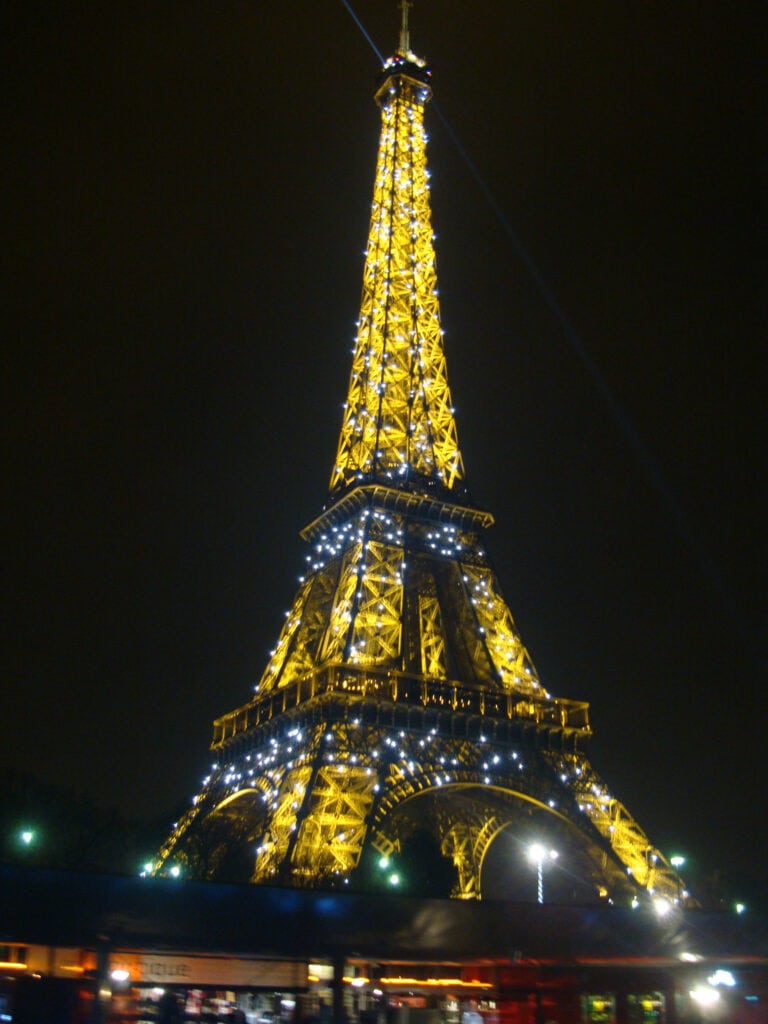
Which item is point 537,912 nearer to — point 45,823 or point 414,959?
point 414,959

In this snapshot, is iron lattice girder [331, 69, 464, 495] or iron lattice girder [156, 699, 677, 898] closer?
iron lattice girder [156, 699, 677, 898]

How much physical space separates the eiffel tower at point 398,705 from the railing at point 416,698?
7 cm

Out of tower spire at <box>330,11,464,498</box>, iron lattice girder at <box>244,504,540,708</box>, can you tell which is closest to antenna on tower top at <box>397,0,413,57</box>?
tower spire at <box>330,11,464,498</box>

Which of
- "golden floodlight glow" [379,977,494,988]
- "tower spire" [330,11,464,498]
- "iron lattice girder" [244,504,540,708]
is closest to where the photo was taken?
"golden floodlight glow" [379,977,494,988]

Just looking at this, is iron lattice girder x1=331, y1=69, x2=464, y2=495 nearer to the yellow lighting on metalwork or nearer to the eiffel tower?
the eiffel tower

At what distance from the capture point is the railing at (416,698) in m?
33.2

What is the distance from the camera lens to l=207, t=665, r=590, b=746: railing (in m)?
33.2

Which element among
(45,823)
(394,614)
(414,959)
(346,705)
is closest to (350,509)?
(394,614)

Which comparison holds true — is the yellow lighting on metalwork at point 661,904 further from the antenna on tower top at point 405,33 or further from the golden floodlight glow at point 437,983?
the antenna on tower top at point 405,33

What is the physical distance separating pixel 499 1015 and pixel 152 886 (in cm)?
658

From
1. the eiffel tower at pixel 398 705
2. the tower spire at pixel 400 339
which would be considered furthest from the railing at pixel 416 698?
the tower spire at pixel 400 339

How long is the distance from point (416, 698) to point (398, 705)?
3.35 ft

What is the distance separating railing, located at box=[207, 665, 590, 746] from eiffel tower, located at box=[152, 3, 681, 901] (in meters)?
0.07

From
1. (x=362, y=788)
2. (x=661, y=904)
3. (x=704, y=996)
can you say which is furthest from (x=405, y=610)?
(x=704, y=996)
